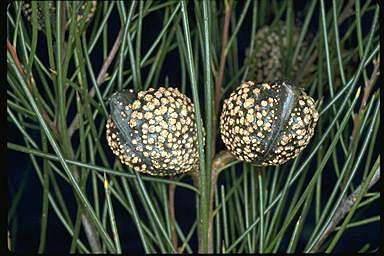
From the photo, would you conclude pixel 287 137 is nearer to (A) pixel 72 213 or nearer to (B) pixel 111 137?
(B) pixel 111 137

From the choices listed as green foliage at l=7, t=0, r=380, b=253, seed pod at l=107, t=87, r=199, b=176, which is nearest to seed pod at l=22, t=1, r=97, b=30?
green foliage at l=7, t=0, r=380, b=253

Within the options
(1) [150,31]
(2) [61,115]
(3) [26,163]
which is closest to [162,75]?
(1) [150,31]

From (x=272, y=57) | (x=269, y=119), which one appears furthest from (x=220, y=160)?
(x=272, y=57)

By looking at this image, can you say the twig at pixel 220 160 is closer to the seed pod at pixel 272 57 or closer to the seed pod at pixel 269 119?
the seed pod at pixel 269 119

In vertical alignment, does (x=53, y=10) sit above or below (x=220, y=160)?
above

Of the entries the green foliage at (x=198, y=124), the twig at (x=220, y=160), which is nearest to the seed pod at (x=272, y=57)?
the green foliage at (x=198, y=124)

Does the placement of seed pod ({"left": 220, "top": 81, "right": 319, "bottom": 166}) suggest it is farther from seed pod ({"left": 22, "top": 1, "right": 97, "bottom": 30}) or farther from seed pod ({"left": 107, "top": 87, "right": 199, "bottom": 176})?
seed pod ({"left": 22, "top": 1, "right": 97, "bottom": 30})

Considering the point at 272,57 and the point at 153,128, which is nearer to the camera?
the point at 153,128

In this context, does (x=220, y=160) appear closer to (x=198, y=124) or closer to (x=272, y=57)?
(x=198, y=124)
